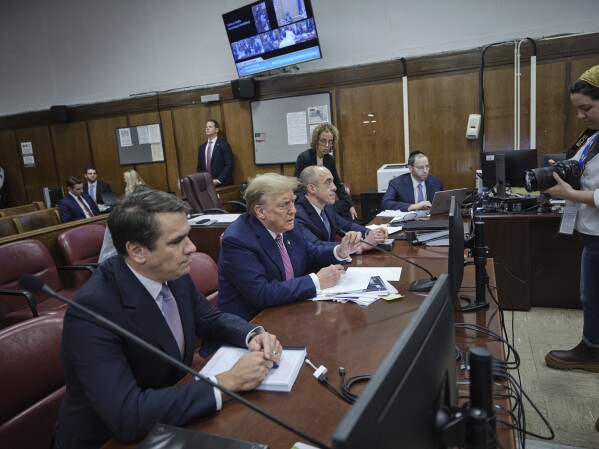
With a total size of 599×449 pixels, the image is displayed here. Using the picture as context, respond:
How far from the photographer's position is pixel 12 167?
7.79 meters

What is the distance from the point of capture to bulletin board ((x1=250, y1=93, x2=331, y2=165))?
550 centimetres

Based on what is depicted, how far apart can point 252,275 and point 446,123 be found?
159 inches

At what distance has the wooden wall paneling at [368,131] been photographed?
17.0 ft

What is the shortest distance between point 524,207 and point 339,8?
351 cm

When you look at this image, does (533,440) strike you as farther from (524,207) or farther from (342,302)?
(524,207)

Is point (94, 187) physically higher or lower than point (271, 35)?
A: lower

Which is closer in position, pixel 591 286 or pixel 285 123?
pixel 591 286

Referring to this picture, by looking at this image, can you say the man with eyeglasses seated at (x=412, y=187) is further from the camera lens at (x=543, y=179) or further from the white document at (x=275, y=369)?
the white document at (x=275, y=369)

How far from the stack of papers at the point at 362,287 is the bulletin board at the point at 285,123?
389cm

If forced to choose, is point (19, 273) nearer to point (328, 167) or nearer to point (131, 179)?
point (328, 167)

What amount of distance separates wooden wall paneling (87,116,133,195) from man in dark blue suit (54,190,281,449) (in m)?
6.18

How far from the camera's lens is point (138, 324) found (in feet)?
3.64

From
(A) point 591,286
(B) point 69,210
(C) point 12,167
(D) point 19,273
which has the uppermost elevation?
(C) point 12,167

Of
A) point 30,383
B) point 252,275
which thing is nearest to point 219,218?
point 252,275
